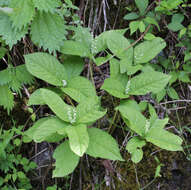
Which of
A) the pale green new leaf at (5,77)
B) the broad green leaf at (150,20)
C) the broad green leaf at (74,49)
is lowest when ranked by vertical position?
the pale green new leaf at (5,77)

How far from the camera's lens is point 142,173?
5.50 feet

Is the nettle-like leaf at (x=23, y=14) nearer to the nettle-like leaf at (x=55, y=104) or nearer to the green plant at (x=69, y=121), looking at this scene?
the green plant at (x=69, y=121)

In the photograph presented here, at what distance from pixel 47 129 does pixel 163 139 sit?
633 millimetres

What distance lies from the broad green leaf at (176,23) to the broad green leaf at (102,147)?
1045 mm

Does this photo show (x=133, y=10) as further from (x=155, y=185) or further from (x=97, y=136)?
(x=155, y=185)

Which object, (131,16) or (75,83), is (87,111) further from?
(131,16)

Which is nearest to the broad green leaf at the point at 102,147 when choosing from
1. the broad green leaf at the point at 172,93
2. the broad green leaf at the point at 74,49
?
the broad green leaf at the point at 74,49

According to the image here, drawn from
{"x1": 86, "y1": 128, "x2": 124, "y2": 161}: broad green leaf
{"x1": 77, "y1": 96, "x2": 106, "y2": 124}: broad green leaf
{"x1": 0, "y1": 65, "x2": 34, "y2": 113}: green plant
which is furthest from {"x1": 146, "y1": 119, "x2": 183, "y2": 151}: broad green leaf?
{"x1": 0, "y1": 65, "x2": 34, "y2": 113}: green plant

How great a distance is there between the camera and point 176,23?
160 centimetres

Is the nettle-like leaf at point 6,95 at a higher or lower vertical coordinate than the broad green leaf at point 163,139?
higher

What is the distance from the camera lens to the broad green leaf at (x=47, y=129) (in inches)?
38.1

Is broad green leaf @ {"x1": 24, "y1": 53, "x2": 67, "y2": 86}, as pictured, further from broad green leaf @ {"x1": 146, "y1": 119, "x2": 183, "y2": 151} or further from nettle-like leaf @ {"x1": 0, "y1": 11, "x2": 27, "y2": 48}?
broad green leaf @ {"x1": 146, "y1": 119, "x2": 183, "y2": 151}

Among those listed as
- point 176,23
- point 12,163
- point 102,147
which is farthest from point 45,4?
point 12,163

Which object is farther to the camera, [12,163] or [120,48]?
[12,163]
